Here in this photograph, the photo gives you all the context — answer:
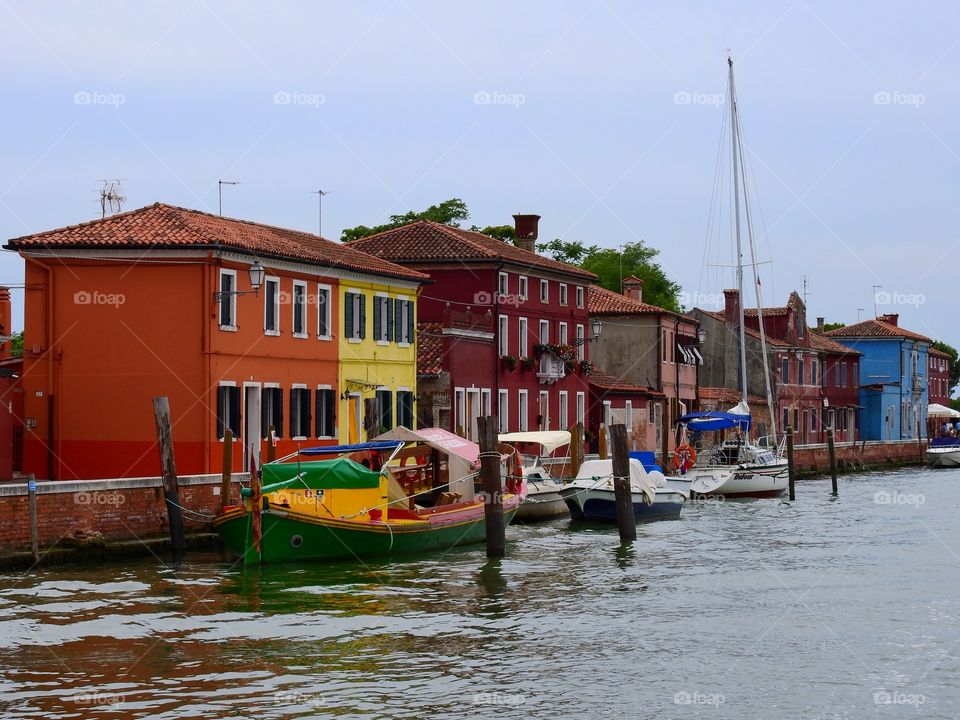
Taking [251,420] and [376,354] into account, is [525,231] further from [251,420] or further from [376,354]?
[251,420]

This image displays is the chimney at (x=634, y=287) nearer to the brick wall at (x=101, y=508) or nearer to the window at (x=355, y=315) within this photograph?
the window at (x=355, y=315)

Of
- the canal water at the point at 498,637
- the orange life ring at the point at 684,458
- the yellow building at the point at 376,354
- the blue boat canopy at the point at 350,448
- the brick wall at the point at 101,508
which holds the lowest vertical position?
the canal water at the point at 498,637

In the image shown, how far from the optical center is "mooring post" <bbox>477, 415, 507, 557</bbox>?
3109cm

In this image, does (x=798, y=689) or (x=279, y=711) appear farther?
(x=798, y=689)

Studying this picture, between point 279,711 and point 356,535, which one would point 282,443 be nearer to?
point 356,535

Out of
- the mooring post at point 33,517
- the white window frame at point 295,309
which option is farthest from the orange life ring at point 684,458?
the mooring post at point 33,517

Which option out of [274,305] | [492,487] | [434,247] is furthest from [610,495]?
[434,247]

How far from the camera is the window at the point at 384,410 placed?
4588 cm

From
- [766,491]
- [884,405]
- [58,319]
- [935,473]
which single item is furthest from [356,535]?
[884,405]

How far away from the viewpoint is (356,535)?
30.7 m

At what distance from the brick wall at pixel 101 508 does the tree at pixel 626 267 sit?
58102mm

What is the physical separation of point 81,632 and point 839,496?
41.1 meters

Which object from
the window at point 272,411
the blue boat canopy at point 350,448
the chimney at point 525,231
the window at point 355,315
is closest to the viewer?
the blue boat canopy at point 350,448

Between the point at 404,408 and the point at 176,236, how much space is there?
12.4m
